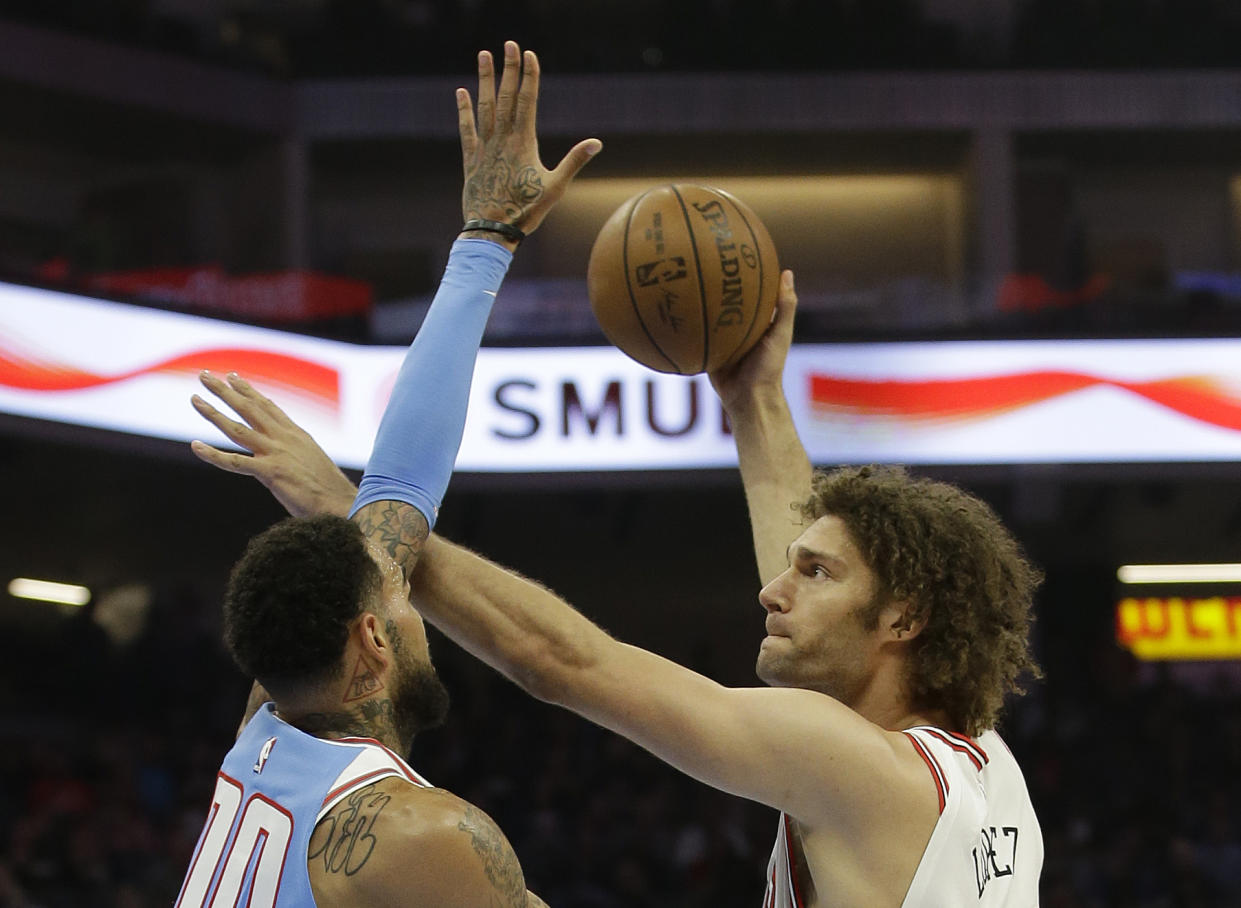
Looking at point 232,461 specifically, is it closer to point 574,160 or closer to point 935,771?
point 574,160

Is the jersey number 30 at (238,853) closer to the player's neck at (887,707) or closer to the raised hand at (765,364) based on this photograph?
the player's neck at (887,707)

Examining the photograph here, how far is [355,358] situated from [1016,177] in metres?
9.55

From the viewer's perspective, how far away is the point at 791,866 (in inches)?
90.9

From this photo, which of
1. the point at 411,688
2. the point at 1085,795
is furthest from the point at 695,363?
the point at 1085,795

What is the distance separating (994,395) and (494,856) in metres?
7.95

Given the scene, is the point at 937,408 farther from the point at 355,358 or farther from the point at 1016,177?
the point at 1016,177

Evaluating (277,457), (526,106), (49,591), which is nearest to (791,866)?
(277,457)

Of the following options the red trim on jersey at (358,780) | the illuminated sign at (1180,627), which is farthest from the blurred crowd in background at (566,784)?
the red trim on jersey at (358,780)

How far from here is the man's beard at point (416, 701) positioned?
2.29m

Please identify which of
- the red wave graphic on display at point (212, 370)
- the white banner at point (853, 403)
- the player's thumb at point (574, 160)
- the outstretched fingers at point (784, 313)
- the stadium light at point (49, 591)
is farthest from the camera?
the stadium light at point (49, 591)

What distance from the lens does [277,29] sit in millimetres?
16359

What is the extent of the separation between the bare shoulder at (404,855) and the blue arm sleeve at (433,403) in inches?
21.7

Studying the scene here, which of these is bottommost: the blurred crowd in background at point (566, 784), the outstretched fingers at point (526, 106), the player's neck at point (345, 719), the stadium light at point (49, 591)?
the blurred crowd in background at point (566, 784)

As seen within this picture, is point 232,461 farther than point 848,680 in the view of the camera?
Yes
